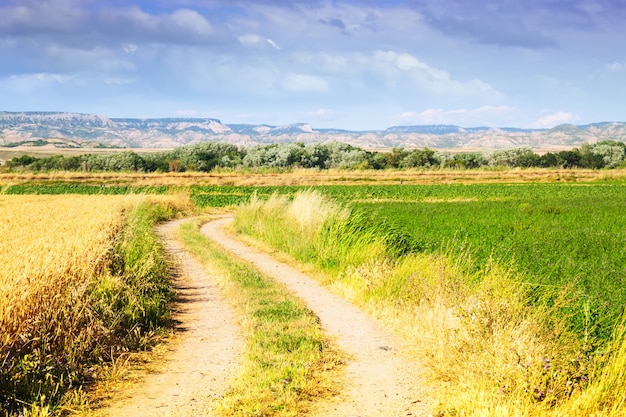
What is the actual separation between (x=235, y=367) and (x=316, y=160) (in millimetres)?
98480

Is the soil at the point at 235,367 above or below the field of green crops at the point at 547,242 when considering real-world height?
below

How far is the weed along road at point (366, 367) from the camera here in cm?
804

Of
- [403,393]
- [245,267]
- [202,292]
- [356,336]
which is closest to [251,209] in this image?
[245,267]

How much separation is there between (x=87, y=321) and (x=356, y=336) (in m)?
4.59

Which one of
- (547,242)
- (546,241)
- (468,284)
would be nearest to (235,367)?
(468,284)

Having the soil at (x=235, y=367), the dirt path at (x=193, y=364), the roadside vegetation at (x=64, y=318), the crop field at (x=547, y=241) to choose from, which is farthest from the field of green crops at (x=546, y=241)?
the roadside vegetation at (x=64, y=318)

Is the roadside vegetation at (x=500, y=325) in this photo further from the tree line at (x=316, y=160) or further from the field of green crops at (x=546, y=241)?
the tree line at (x=316, y=160)

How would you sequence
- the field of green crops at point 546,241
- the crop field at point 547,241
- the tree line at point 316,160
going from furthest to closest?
the tree line at point 316,160
the crop field at point 547,241
the field of green crops at point 546,241

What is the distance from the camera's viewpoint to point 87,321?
31.7ft

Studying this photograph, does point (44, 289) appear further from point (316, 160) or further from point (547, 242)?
point (316, 160)

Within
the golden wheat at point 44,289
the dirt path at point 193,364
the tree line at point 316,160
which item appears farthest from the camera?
the tree line at point 316,160

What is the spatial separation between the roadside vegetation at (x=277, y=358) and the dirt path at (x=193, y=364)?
247 mm

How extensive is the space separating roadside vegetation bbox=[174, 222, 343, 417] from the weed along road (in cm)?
27

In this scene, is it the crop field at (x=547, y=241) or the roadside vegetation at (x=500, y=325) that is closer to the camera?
the roadside vegetation at (x=500, y=325)
